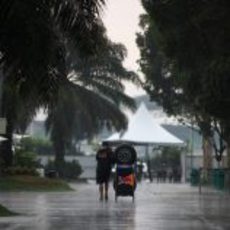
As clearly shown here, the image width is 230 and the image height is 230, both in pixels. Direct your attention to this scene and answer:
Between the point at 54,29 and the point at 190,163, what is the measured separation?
64.4 m

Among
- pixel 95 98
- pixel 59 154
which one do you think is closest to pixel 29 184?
pixel 95 98

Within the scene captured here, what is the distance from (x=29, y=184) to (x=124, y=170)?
41.0 feet

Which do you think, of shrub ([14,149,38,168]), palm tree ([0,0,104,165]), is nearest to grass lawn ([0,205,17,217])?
palm tree ([0,0,104,165])

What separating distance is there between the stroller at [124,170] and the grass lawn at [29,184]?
1038cm

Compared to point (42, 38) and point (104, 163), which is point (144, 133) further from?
point (42, 38)

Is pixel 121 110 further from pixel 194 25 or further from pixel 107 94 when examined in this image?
pixel 194 25

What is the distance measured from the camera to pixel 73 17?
21.1 metres

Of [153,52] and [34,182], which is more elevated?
[153,52]

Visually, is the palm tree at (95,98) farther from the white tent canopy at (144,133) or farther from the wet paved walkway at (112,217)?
the wet paved walkway at (112,217)

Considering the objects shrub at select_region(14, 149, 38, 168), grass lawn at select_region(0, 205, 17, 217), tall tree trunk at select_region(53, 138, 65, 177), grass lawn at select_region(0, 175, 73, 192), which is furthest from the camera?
tall tree trunk at select_region(53, 138, 65, 177)

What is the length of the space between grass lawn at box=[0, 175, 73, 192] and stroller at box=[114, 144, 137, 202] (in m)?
10.4

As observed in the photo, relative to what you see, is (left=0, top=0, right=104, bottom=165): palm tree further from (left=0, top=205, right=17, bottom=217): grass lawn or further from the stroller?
the stroller

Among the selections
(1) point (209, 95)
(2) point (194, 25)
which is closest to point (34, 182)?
(1) point (209, 95)

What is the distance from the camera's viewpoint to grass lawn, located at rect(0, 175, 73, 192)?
42.0m
